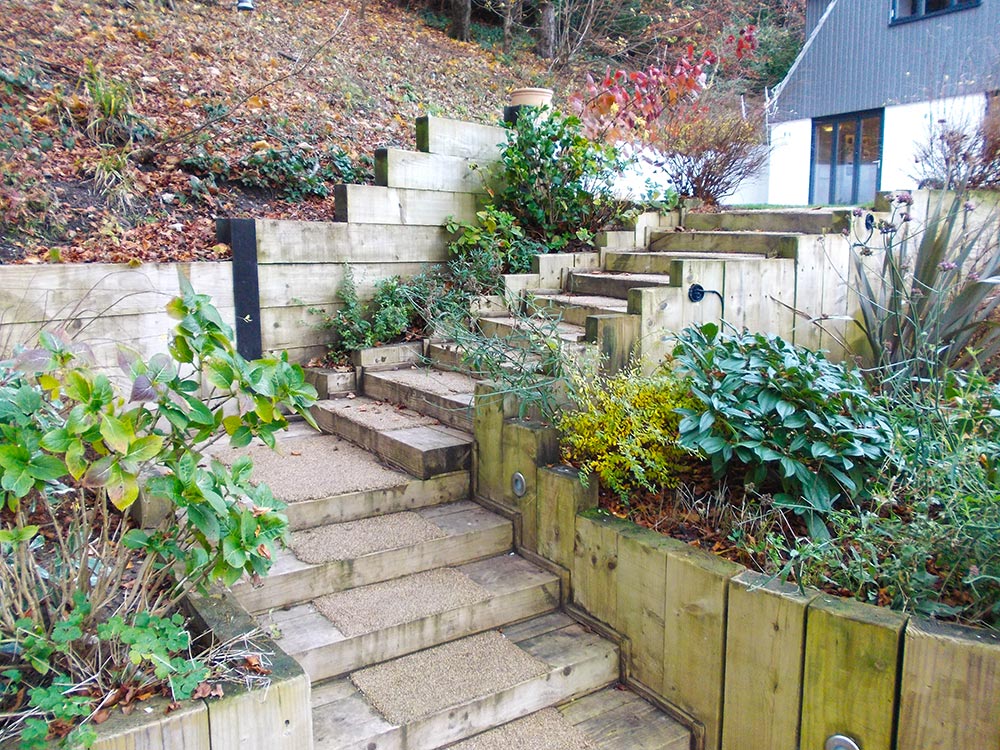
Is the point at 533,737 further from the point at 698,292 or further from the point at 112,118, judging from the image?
the point at 112,118

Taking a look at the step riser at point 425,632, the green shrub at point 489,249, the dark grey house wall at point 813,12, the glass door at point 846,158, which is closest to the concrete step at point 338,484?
the step riser at point 425,632

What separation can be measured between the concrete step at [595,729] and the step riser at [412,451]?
1209mm

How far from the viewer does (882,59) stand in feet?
41.0

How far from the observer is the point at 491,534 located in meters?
3.28

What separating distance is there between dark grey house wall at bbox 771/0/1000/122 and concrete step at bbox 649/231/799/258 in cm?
675

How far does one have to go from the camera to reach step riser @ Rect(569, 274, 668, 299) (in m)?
4.59

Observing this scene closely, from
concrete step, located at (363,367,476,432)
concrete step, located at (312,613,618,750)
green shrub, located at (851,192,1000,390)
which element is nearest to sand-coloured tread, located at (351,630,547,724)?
concrete step, located at (312,613,618,750)

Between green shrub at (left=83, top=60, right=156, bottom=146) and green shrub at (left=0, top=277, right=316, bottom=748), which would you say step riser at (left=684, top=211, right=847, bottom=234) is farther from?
green shrub at (left=83, top=60, right=156, bottom=146)

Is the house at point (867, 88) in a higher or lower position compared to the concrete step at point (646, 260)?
higher

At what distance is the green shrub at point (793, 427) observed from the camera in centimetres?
256

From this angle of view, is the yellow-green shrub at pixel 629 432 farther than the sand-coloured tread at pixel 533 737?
Yes

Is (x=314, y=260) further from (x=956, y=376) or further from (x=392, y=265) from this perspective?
(x=956, y=376)

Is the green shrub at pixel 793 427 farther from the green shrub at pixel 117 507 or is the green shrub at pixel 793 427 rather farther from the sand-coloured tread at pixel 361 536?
A: the green shrub at pixel 117 507

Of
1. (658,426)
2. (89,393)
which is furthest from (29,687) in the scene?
(658,426)
